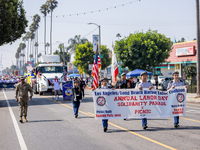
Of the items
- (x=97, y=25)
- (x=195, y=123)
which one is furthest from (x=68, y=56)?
(x=195, y=123)

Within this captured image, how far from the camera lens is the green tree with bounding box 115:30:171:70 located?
4206 cm

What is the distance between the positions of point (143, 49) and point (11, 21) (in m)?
22.2

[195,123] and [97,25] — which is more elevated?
[97,25]

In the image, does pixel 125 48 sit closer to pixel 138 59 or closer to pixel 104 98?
pixel 138 59

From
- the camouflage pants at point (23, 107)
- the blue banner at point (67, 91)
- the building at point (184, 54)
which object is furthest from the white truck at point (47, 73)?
the building at point (184, 54)

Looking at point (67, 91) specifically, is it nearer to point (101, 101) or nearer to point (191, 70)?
point (101, 101)

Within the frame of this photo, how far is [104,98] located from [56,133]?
1915 mm

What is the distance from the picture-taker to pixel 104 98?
9.87 meters

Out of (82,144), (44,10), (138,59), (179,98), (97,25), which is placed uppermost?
(44,10)

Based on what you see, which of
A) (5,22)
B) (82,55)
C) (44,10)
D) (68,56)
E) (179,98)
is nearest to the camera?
(179,98)

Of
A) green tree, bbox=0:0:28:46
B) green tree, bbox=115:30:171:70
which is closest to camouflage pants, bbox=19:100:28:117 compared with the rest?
green tree, bbox=0:0:28:46

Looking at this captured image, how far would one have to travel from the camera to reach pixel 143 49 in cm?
4212

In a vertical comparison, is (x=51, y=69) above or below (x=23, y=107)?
above

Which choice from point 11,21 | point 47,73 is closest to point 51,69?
point 47,73
